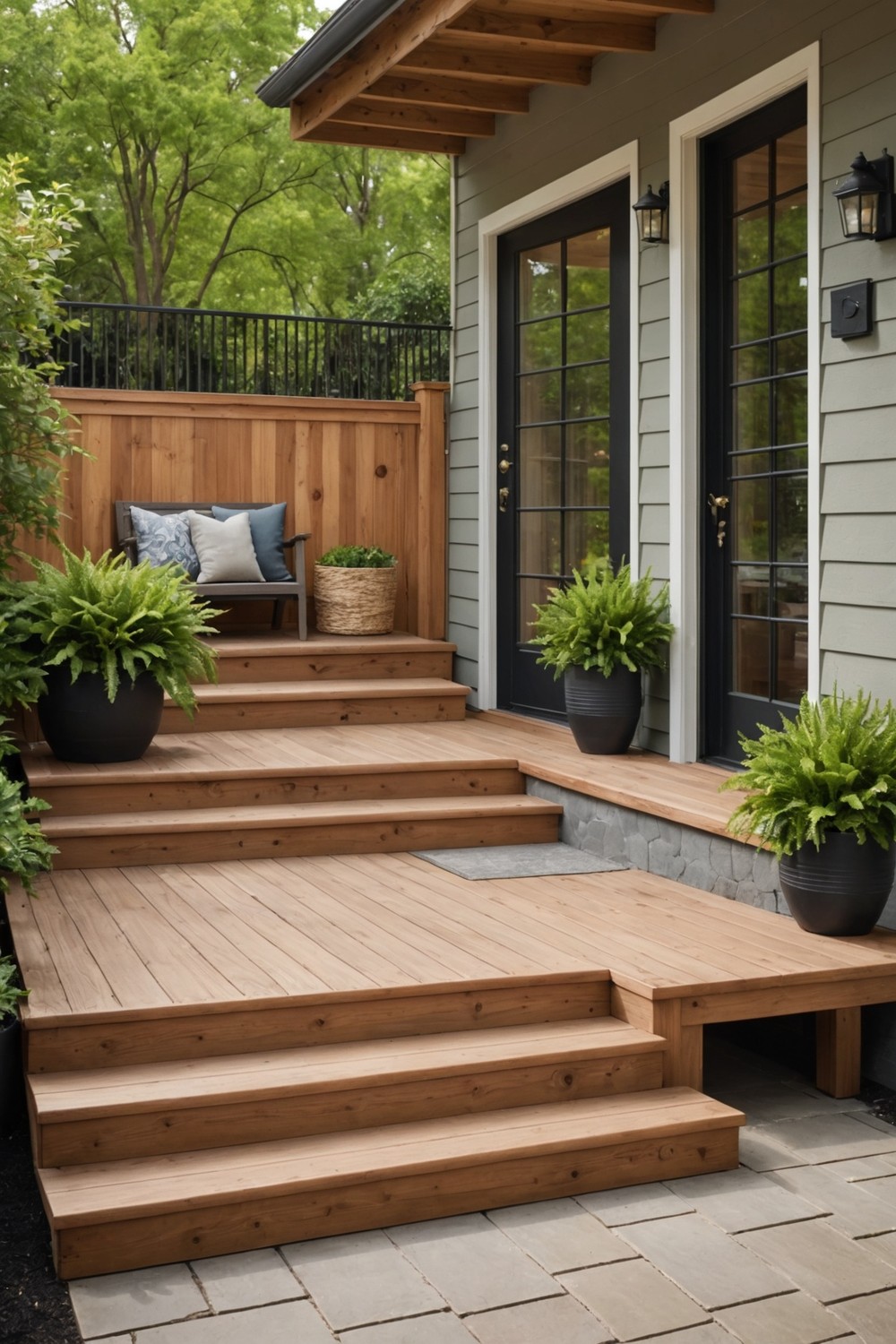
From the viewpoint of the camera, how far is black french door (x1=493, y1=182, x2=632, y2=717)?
591cm

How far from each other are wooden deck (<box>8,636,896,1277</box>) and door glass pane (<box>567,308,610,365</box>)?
1.95 metres

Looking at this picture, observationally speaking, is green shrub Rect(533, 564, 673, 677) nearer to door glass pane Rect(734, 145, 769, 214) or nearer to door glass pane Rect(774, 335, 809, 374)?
door glass pane Rect(774, 335, 809, 374)

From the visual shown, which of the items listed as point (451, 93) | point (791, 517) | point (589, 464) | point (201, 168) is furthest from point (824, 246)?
point (201, 168)

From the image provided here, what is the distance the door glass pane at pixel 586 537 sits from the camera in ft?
19.9

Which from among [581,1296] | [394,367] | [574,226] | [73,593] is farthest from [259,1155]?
[394,367]

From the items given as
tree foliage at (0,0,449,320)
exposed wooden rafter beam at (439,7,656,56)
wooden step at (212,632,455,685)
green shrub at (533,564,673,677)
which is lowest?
wooden step at (212,632,455,685)

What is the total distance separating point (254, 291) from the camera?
1822 cm

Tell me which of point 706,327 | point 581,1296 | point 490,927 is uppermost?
point 706,327

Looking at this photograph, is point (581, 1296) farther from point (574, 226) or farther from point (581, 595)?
point (574, 226)

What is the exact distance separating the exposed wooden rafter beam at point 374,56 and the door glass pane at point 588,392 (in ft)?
4.90

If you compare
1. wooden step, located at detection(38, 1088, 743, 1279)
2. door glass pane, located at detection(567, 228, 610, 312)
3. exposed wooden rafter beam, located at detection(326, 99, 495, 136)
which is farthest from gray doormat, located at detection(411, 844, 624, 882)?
exposed wooden rafter beam, located at detection(326, 99, 495, 136)

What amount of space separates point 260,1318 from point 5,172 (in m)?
4.26

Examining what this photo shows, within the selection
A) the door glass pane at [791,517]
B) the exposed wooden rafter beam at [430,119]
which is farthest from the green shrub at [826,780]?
the exposed wooden rafter beam at [430,119]

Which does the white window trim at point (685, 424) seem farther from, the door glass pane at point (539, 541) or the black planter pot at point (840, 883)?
the black planter pot at point (840, 883)
